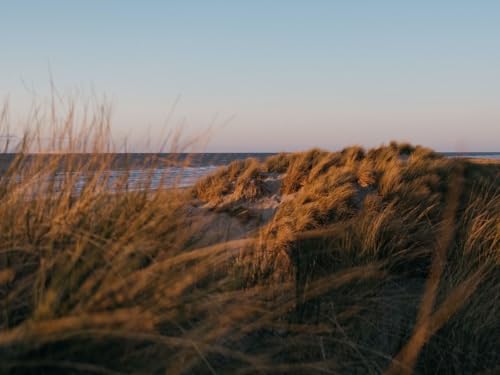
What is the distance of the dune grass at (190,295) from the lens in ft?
5.94

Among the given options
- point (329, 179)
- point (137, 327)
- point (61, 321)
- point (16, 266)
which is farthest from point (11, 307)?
point (329, 179)

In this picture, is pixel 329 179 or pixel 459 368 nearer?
pixel 459 368

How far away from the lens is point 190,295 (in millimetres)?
2156

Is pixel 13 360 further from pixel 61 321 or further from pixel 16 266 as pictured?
pixel 16 266

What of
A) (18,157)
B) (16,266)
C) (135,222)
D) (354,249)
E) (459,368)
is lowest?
(459,368)

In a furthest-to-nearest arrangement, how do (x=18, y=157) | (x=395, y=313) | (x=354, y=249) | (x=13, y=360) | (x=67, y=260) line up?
(x=354, y=249) → (x=395, y=313) → (x=18, y=157) → (x=67, y=260) → (x=13, y=360)

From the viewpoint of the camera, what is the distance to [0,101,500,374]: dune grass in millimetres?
1810

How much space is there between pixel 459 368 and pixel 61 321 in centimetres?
187

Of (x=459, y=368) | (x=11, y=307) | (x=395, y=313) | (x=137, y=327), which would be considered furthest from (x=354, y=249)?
(x=11, y=307)

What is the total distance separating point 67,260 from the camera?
2055mm

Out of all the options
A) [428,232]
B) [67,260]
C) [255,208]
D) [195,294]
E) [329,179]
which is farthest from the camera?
[255,208]

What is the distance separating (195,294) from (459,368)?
4.41ft

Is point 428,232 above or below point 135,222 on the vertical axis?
below

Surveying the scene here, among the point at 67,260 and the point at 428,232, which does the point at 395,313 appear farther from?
the point at 67,260
